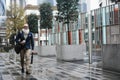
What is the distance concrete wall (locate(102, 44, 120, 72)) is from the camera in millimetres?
13940

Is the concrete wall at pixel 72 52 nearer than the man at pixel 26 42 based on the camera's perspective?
No

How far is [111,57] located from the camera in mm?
14461

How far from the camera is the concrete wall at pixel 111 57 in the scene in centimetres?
1394

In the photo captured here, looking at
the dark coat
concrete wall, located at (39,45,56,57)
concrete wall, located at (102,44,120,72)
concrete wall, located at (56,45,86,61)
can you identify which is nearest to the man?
the dark coat

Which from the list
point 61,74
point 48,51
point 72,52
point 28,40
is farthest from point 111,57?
point 48,51

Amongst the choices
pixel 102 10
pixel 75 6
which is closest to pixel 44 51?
pixel 75 6

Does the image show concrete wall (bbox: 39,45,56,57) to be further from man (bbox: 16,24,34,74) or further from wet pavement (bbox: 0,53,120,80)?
man (bbox: 16,24,34,74)

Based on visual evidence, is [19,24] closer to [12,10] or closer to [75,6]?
[12,10]

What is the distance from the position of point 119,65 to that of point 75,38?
18.7 m

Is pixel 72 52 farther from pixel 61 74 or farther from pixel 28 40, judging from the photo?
pixel 28 40

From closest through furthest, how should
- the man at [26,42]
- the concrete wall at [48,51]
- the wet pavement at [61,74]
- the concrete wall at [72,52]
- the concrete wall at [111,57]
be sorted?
the wet pavement at [61,74]
the man at [26,42]
the concrete wall at [111,57]
the concrete wall at [72,52]
the concrete wall at [48,51]

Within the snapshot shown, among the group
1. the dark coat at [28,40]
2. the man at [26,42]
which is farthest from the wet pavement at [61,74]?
the dark coat at [28,40]

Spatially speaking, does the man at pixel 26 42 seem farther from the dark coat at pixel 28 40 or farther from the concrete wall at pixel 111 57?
the concrete wall at pixel 111 57

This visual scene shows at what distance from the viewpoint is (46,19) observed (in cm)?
3650
